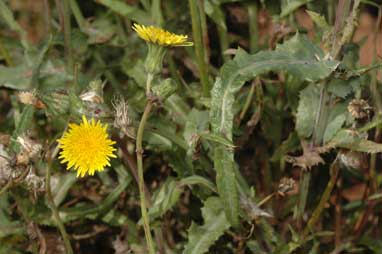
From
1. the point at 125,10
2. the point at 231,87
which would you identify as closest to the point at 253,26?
the point at 125,10

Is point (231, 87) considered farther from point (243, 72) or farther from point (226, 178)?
point (226, 178)

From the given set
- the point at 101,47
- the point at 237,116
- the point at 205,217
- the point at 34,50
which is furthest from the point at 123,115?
the point at 101,47

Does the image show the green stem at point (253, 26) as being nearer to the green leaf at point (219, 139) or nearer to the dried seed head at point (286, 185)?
the dried seed head at point (286, 185)

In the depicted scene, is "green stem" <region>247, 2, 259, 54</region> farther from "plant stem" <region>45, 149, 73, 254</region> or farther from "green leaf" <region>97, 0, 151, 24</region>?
"plant stem" <region>45, 149, 73, 254</region>

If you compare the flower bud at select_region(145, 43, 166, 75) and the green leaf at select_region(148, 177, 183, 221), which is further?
the green leaf at select_region(148, 177, 183, 221)

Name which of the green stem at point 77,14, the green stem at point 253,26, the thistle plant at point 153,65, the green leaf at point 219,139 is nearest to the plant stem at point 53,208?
the thistle plant at point 153,65

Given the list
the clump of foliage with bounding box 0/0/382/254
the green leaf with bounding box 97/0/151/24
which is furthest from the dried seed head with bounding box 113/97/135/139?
the green leaf with bounding box 97/0/151/24
